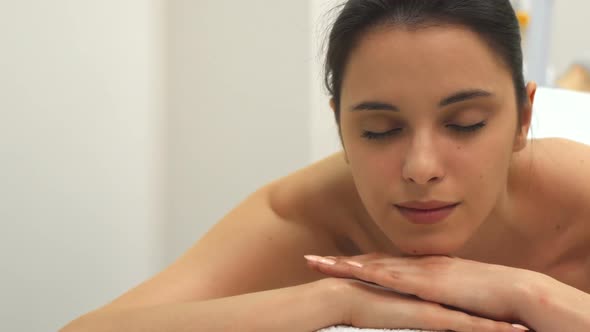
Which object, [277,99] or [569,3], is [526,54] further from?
[277,99]

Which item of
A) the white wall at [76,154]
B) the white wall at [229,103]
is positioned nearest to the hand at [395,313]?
the white wall at [76,154]

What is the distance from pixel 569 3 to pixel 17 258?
1.89 m

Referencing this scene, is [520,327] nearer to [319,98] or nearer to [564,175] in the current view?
[564,175]

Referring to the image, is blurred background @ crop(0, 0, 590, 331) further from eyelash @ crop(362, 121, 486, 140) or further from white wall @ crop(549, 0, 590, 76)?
eyelash @ crop(362, 121, 486, 140)

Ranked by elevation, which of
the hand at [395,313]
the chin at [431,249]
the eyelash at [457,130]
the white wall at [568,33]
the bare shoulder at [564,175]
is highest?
the white wall at [568,33]

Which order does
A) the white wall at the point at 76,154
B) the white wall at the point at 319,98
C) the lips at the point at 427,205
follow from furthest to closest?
the white wall at the point at 319,98 → the white wall at the point at 76,154 → the lips at the point at 427,205

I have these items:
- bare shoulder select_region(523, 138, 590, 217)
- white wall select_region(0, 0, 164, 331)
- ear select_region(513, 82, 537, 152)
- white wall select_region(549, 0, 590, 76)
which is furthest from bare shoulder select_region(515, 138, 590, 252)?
white wall select_region(549, 0, 590, 76)

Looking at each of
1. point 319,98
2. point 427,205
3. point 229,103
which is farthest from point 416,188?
point 229,103

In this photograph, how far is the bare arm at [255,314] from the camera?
0.68m

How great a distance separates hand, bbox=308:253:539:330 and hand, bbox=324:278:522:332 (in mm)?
14

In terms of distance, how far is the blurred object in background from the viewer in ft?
6.21

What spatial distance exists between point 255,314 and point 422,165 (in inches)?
9.7

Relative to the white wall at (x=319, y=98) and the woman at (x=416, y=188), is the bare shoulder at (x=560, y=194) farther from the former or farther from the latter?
the white wall at (x=319, y=98)

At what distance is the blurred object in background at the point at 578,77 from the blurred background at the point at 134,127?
20 cm
